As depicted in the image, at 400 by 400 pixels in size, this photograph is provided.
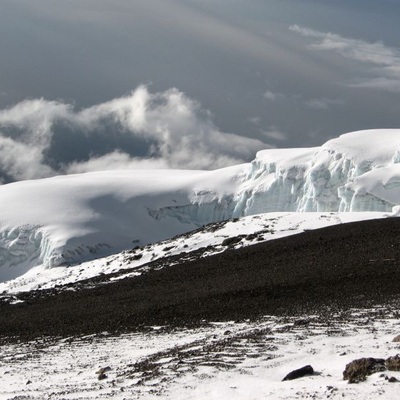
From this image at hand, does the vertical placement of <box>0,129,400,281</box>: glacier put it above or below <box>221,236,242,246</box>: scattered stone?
above

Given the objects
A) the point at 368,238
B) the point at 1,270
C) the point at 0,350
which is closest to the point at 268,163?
the point at 1,270

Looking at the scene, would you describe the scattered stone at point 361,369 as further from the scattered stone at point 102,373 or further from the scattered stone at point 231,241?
the scattered stone at point 231,241

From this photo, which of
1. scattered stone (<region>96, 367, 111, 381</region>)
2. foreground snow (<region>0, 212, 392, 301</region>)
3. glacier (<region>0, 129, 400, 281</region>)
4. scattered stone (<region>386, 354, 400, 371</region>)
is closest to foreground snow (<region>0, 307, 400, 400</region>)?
scattered stone (<region>96, 367, 111, 381</region>)

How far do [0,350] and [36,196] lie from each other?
9182 cm

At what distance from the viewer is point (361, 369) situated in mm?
12641

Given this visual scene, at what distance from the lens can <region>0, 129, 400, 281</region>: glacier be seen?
9206 cm

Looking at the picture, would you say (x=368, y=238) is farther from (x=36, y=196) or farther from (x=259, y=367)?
(x=36, y=196)

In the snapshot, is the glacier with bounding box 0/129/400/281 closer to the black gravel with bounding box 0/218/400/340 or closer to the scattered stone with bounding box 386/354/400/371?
the black gravel with bounding box 0/218/400/340

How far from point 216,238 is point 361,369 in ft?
152

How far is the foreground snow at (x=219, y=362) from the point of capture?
1289 centimetres

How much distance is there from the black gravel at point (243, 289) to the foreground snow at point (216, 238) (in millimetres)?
6060

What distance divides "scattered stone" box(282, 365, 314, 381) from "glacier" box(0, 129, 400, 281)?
229 feet

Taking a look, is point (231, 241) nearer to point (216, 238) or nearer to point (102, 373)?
point (216, 238)

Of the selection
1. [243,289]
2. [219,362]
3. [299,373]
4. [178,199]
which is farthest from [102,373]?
[178,199]
